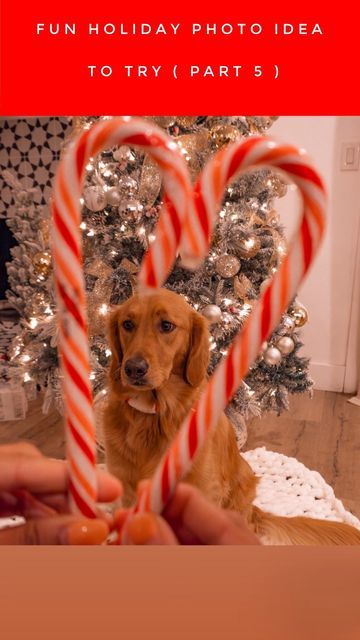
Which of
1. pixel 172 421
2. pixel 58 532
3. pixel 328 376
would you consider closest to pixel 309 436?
pixel 328 376

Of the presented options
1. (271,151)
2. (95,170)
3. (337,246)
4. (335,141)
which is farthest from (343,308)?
(271,151)

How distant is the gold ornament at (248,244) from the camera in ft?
4.32

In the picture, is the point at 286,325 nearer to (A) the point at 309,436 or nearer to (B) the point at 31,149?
(A) the point at 309,436

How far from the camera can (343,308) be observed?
7.25 ft

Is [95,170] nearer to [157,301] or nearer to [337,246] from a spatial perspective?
[157,301]

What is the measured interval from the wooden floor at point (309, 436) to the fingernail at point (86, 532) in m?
1.31

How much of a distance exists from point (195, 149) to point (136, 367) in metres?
0.80

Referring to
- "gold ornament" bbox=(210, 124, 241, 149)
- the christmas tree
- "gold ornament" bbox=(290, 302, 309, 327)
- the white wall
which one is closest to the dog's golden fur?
the christmas tree

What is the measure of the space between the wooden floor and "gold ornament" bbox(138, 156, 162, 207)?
3.30 ft

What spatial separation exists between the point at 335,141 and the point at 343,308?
81 cm

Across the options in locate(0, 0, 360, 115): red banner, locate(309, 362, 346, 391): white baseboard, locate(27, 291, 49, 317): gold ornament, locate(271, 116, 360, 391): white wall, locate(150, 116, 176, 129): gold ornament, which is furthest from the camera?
locate(309, 362, 346, 391): white baseboard

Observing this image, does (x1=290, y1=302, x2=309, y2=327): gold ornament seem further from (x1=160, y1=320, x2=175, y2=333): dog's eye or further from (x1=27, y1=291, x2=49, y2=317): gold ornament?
(x1=27, y1=291, x2=49, y2=317): gold ornament

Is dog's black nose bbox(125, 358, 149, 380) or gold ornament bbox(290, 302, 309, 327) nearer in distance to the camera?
dog's black nose bbox(125, 358, 149, 380)

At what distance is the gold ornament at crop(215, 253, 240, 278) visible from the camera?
1.34 m
